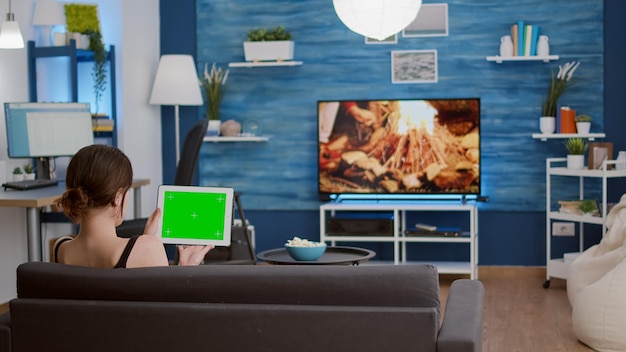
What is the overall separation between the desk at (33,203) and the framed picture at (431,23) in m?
2.95

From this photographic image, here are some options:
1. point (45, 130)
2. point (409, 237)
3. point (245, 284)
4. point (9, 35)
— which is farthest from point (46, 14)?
point (245, 284)

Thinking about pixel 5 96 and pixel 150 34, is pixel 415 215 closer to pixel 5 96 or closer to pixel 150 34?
pixel 150 34

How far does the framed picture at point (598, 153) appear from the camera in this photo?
602 centimetres

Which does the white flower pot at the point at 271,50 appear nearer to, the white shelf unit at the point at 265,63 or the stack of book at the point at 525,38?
the white shelf unit at the point at 265,63

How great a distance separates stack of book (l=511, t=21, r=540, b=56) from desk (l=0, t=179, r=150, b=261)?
3.36m

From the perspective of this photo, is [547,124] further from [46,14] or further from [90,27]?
[46,14]

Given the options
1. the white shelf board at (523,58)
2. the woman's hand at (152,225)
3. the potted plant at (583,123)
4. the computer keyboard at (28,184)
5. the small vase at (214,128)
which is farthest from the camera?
the small vase at (214,128)

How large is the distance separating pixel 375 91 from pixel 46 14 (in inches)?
96.7

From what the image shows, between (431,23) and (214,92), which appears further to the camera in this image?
(214,92)

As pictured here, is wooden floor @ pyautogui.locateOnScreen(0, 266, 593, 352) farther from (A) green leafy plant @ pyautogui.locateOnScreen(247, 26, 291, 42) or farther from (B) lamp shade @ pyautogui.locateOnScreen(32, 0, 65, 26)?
(A) green leafy plant @ pyautogui.locateOnScreen(247, 26, 291, 42)

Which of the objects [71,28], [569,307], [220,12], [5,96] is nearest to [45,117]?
[5,96]

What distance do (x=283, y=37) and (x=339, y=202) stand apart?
1.32 metres

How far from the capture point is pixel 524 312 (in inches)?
214

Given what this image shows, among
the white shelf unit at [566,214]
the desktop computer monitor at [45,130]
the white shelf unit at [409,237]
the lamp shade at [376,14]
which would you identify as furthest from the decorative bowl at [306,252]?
the white shelf unit at [566,214]
